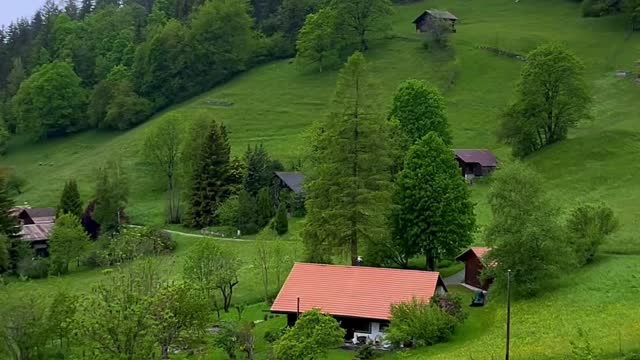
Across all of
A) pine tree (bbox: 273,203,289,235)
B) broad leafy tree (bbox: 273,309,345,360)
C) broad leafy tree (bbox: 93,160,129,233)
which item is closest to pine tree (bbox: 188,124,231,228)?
broad leafy tree (bbox: 93,160,129,233)

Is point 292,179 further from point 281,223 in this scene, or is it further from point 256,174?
point 281,223

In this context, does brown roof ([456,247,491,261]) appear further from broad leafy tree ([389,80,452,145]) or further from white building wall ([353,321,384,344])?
broad leafy tree ([389,80,452,145])

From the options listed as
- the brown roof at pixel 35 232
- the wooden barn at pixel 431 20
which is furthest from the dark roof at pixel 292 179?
the wooden barn at pixel 431 20

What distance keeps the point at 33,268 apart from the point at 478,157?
140 ft

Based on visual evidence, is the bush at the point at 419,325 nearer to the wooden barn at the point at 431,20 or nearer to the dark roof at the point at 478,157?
the dark roof at the point at 478,157

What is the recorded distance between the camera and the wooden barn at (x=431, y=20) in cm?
11912

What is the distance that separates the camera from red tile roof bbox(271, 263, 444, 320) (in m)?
46.2

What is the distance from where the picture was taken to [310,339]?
1535 inches

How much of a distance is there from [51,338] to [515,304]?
25.1 meters

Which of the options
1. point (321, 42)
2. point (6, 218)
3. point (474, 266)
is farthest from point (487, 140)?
point (6, 218)

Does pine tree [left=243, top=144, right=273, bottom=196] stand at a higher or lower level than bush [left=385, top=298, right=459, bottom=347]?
higher

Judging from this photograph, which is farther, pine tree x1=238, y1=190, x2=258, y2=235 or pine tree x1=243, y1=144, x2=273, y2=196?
pine tree x1=243, y1=144, x2=273, y2=196

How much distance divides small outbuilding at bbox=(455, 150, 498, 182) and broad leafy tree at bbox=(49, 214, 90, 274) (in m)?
35.6

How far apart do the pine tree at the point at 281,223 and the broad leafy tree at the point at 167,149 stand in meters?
18.0
